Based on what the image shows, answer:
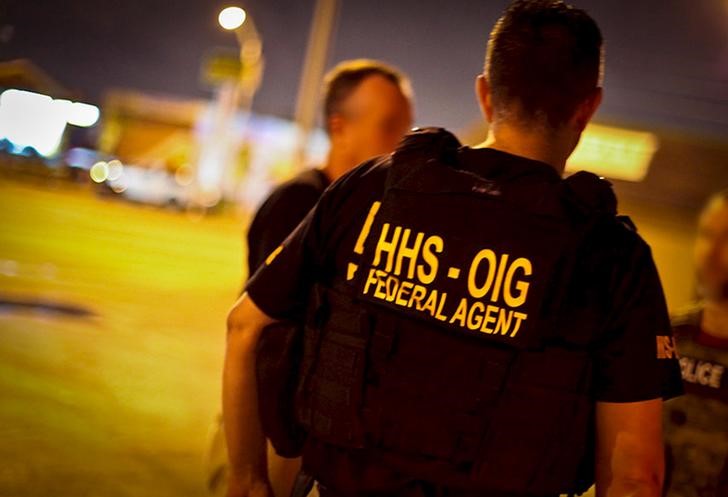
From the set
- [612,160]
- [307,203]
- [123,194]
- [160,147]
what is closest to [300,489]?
[307,203]

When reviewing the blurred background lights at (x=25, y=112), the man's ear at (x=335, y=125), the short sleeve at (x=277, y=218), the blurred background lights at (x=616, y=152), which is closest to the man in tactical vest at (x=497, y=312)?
the short sleeve at (x=277, y=218)

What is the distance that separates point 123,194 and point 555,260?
33.8 metres

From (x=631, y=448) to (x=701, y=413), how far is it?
93cm

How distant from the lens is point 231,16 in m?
16.2

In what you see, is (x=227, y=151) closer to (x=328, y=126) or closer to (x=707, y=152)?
(x=707, y=152)

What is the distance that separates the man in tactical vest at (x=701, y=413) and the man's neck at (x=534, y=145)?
1.01m

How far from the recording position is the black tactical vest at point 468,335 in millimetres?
1567

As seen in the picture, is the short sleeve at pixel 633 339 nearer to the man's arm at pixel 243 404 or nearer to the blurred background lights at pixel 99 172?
the man's arm at pixel 243 404

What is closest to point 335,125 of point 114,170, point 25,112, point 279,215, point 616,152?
point 279,215

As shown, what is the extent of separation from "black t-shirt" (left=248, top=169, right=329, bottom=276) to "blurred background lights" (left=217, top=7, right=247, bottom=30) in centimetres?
1409

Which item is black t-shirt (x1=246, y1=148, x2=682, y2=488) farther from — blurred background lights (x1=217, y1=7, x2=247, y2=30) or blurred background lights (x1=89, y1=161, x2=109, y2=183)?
blurred background lights (x1=89, y1=161, x2=109, y2=183)

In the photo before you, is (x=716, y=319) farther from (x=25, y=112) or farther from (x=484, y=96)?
(x=25, y=112)

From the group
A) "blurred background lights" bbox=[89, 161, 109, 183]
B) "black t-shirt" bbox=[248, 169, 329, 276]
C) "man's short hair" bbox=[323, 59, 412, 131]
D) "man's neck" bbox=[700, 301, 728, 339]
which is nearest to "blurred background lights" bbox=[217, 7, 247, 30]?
"man's short hair" bbox=[323, 59, 412, 131]

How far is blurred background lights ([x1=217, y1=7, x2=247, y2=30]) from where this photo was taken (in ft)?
52.6
